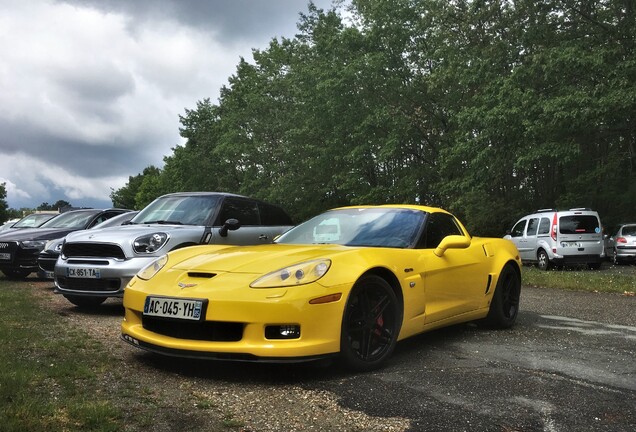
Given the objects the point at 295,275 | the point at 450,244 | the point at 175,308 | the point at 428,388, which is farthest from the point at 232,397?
the point at 450,244

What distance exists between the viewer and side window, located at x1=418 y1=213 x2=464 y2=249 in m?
5.14

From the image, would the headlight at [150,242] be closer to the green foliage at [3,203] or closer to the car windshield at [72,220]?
the car windshield at [72,220]

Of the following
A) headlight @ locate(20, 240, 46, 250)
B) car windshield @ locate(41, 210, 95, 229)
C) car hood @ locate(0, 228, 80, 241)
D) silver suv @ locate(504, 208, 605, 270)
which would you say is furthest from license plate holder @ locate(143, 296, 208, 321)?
silver suv @ locate(504, 208, 605, 270)

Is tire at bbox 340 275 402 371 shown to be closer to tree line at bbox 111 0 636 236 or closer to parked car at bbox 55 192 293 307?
parked car at bbox 55 192 293 307

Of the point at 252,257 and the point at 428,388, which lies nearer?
the point at 428,388

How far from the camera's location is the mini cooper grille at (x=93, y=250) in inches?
260

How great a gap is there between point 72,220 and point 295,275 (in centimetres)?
976

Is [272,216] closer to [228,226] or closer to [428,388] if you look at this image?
[228,226]

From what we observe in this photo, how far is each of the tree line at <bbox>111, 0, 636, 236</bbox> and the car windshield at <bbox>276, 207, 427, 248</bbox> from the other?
552 inches

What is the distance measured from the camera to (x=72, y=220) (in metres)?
12.1

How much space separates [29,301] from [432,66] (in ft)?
77.9

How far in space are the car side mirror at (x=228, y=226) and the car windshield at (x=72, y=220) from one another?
575 centimetres

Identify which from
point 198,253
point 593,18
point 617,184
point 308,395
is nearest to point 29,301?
point 198,253

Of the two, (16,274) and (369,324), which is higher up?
(369,324)
